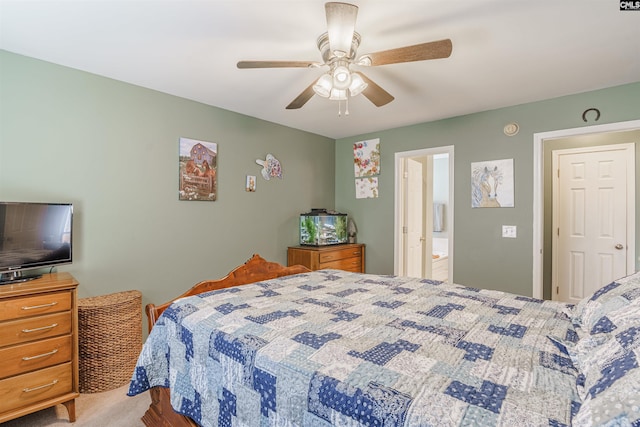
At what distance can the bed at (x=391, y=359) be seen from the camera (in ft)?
2.69

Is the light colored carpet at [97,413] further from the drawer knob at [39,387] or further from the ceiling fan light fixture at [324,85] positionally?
the ceiling fan light fixture at [324,85]

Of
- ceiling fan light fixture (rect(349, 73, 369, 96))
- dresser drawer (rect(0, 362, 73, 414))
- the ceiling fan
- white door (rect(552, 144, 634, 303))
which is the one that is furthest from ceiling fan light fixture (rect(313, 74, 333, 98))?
white door (rect(552, 144, 634, 303))

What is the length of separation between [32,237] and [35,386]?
2.99ft

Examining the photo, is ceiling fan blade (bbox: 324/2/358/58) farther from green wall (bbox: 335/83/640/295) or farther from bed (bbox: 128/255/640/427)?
green wall (bbox: 335/83/640/295)

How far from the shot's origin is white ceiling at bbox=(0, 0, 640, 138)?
171 centimetres

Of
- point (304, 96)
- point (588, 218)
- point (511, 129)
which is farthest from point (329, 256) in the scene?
point (588, 218)

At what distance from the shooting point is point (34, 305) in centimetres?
185

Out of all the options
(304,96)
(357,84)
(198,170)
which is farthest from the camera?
(198,170)

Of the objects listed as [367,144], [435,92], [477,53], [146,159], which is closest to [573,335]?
[477,53]

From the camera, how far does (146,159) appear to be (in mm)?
2805

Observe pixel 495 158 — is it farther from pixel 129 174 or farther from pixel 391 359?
pixel 129 174

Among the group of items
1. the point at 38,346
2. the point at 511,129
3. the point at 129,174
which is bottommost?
the point at 38,346

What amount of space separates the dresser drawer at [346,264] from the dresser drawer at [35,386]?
2.42 metres

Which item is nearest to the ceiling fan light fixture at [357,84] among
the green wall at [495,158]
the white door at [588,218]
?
the green wall at [495,158]
